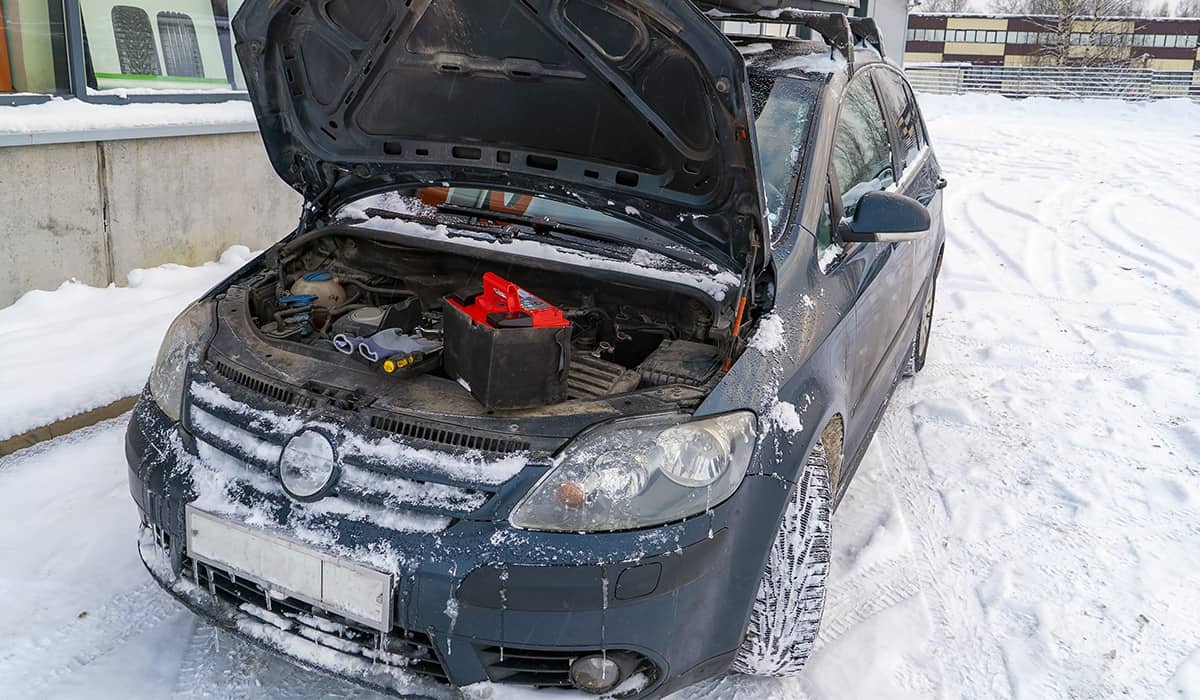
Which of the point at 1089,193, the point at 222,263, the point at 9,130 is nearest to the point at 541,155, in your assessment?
the point at 9,130

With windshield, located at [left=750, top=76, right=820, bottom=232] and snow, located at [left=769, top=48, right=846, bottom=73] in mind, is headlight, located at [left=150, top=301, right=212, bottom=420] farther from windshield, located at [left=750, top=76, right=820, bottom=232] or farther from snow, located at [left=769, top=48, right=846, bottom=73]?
snow, located at [left=769, top=48, right=846, bottom=73]

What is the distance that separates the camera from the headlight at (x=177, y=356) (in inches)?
99.3

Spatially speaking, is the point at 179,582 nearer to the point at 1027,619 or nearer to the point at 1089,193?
the point at 1027,619

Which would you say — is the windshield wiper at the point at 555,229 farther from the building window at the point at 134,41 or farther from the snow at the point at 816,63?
the building window at the point at 134,41

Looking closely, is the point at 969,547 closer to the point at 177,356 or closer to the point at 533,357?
the point at 533,357

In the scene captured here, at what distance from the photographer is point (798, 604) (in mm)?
2453

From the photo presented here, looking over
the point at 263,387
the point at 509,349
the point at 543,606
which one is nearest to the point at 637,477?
the point at 543,606

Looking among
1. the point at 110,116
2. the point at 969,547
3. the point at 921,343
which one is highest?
the point at 110,116

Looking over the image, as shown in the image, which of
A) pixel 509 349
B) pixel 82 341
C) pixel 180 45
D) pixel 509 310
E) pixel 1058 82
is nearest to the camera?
pixel 509 349

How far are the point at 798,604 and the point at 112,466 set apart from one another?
2.69 metres

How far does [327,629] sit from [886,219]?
2.08 meters

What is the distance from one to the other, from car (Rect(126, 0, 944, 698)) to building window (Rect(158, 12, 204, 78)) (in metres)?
3.50

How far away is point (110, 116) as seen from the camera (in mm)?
5180

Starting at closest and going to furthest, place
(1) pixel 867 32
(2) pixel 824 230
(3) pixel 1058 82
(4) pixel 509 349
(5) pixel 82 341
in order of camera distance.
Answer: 1. (4) pixel 509 349
2. (2) pixel 824 230
3. (1) pixel 867 32
4. (5) pixel 82 341
5. (3) pixel 1058 82
